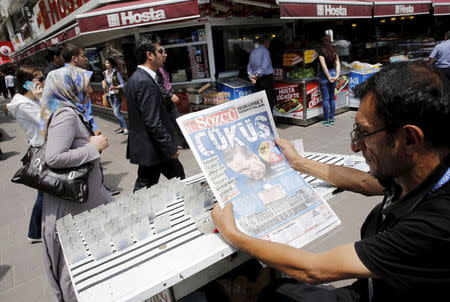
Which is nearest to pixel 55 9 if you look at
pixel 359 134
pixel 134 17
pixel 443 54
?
pixel 134 17

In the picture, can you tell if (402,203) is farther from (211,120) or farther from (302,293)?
(211,120)

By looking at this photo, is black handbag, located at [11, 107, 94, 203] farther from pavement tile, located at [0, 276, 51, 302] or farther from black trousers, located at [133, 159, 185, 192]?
pavement tile, located at [0, 276, 51, 302]

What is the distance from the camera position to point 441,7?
828 cm

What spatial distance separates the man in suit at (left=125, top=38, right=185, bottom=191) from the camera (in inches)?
104

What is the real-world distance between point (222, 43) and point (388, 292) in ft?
20.8

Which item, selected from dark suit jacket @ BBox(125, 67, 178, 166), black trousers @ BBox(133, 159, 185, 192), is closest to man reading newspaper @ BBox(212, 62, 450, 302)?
dark suit jacket @ BBox(125, 67, 178, 166)

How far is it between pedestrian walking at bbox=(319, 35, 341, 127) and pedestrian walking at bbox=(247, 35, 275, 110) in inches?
39.4

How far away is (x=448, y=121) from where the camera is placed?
2.88ft

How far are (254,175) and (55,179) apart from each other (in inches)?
46.5

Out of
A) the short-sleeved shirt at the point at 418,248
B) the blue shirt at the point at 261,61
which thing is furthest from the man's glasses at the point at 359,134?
the blue shirt at the point at 261,61

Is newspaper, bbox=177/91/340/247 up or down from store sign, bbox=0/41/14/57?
down

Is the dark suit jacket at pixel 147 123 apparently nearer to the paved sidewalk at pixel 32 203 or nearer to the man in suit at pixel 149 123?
the man in suit at pixel 149 123

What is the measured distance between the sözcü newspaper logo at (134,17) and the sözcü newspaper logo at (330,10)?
2.81 m

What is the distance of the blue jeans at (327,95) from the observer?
19.7 feet
